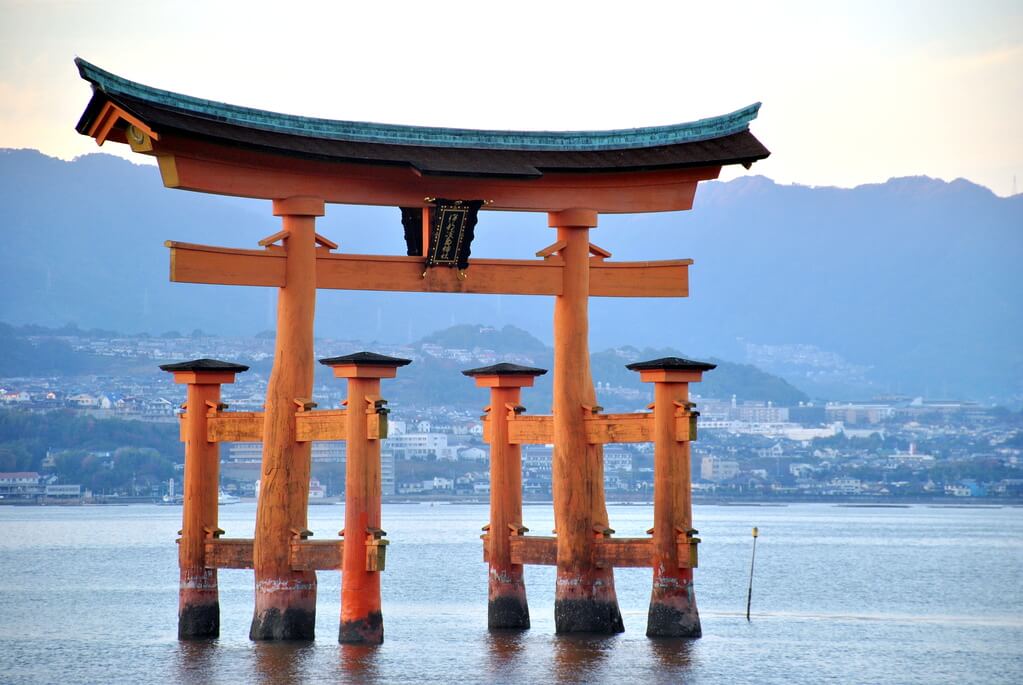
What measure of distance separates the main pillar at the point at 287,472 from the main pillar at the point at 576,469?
449cm

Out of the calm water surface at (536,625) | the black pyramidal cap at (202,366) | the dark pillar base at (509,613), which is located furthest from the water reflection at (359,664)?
the black pyramidal cap at (202,366)

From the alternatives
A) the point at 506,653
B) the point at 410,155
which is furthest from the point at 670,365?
the point at 506,653

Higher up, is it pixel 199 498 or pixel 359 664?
pixel 199 498

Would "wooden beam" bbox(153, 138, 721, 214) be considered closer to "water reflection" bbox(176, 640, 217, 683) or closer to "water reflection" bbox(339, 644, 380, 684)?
"water reflection" bbox(339, 644, 380, 684)

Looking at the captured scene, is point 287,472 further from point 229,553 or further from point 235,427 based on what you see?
point 229,553

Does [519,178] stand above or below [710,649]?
above

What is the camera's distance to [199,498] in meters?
28.2

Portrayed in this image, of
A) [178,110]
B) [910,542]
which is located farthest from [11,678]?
[910,542]

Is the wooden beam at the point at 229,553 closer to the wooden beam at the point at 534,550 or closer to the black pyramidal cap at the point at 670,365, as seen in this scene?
the wooden beam at the point at 534,550

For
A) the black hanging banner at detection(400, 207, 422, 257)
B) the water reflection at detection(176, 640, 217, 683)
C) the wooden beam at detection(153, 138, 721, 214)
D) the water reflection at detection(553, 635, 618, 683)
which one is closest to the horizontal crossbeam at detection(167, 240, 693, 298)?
the black hanging banner at detection(400, 207, 422, 257)

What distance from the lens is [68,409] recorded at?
589ft

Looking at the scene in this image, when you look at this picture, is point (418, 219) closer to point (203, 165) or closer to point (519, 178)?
point (519, 178)

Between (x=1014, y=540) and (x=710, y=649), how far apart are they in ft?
272

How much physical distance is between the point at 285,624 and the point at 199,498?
263 cm
